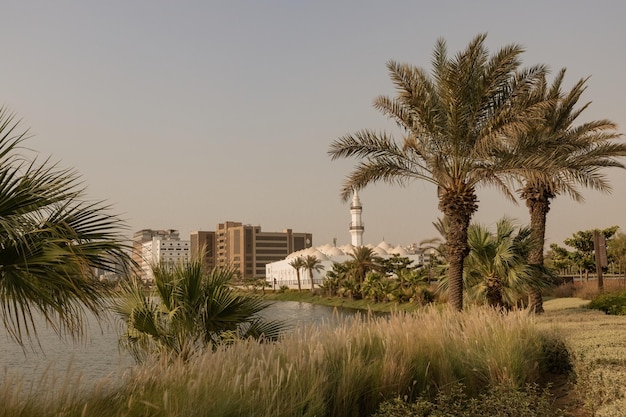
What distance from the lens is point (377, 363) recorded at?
8.38 meters

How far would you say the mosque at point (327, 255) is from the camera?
366ft

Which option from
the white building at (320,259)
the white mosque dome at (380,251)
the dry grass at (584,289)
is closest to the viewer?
the dry grass at (584,289)

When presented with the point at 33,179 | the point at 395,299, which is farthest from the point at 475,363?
the point at 395,299

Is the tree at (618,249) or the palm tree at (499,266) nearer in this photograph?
the palm tree at (499,266)

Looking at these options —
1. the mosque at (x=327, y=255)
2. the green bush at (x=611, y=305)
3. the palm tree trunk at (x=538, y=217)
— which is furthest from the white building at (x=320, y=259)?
the green bush at (x=611, y=305)

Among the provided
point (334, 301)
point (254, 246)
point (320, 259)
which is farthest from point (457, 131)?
point (254, 246)

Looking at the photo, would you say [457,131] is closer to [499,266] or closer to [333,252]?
[499,266]

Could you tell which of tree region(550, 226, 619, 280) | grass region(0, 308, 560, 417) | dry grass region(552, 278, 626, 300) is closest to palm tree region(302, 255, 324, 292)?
tree region(550, 226, 619, 280)

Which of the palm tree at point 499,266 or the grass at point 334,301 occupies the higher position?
the palm tree at point 499,266

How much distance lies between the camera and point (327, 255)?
373ft

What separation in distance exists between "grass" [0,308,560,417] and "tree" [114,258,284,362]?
2.56 metres

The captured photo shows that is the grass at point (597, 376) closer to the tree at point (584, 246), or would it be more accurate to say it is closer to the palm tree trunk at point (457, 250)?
the palm tree trunk at point (457, 250)

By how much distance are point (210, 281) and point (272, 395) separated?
5.37 meters

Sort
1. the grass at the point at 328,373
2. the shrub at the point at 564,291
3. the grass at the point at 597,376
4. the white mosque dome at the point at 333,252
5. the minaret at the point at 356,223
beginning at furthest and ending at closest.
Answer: the minaret at the point at 356,223
the white mosque dome at the point at 333,252
the shrub at the point at 564,291
the grass at the point at 597,376
the grass at the point at 328,373
